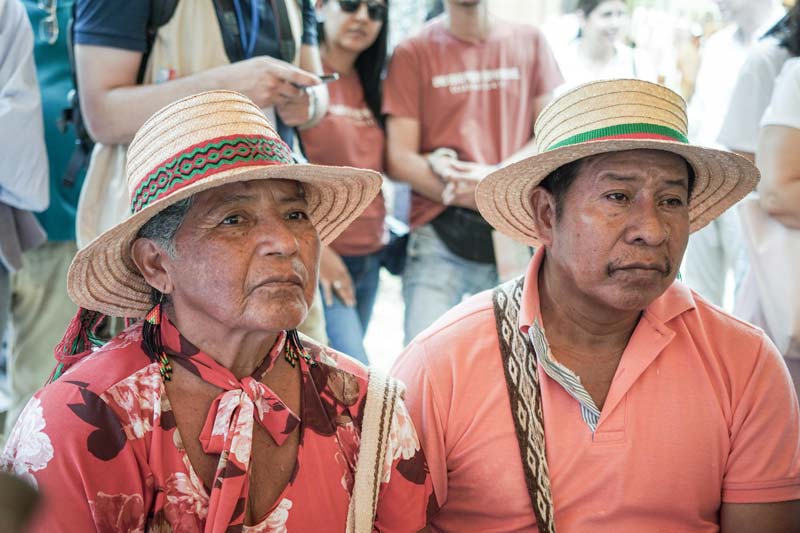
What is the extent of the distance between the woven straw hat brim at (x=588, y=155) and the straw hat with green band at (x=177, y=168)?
1.66 ft

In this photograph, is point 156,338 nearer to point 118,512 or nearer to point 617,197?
point 118,512

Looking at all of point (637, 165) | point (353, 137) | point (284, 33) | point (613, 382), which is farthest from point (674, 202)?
point (353, 137)

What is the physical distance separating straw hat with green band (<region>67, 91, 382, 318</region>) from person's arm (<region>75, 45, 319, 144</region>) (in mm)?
721

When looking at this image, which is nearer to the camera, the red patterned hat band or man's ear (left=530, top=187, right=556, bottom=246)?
the red patterned hat band

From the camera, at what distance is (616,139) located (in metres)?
2.26

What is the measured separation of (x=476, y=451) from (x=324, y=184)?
2.49 feet

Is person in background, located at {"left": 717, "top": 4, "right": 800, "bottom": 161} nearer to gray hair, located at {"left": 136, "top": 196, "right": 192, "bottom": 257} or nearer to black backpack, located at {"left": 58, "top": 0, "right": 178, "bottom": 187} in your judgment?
black backpack, located at {"left": 58, "top": 0, "right": 178, "bottom": 187}

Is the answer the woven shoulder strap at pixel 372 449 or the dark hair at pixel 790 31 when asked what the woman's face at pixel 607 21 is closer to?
the dark hair at pixel 790 31

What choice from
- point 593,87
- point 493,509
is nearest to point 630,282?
point 593,87

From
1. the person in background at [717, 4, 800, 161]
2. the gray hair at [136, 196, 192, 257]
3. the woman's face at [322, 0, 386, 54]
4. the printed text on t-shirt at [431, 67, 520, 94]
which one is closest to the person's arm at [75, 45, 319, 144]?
the gray hair at [136, 196, 192, 257]

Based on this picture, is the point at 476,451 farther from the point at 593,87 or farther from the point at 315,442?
the point at 593,87

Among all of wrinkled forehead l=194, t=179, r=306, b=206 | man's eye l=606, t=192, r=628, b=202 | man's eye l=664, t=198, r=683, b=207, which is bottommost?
man's eye l=664, t=198, r=683, b=207

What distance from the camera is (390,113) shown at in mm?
3959

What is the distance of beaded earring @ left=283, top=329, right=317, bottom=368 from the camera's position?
218 cm
